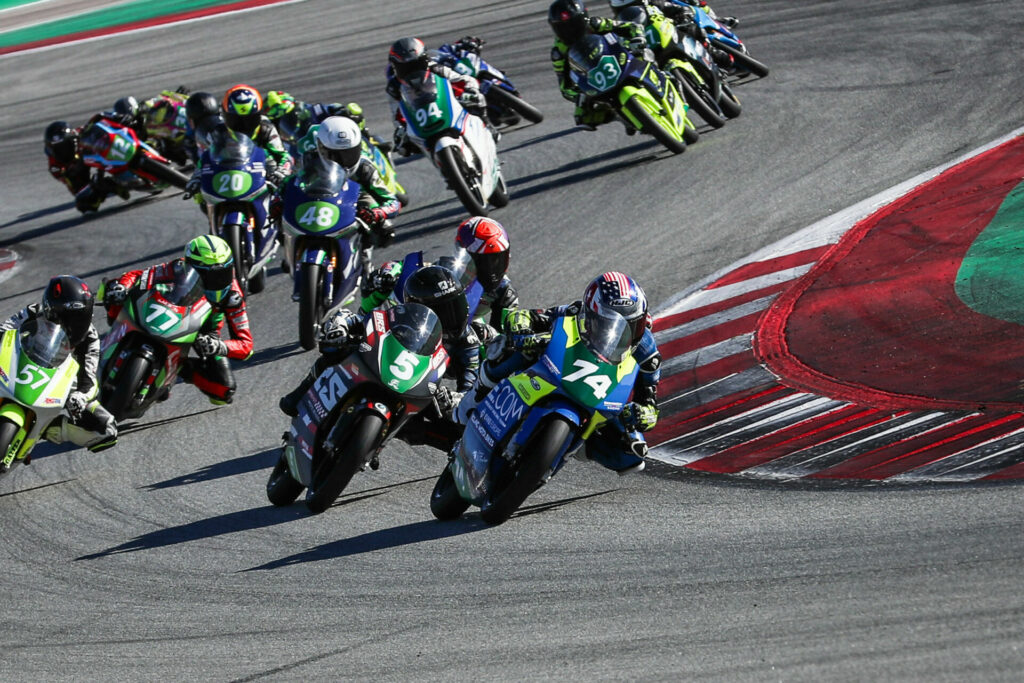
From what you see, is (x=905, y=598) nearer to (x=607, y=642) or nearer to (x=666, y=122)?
(x=607, y=642)

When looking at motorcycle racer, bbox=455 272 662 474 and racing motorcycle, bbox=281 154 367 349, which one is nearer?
motorcycle racer, bbox=455 272 662 474

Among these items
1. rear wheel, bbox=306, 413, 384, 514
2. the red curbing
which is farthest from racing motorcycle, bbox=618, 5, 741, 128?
the red curbing

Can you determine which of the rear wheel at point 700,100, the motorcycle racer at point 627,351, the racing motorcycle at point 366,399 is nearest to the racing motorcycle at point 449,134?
the rear wheel at point 700,100

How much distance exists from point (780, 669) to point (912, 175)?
9916mm

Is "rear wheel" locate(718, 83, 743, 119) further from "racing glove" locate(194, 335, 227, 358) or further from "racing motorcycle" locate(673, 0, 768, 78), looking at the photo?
"racing glove" locate(194, 335, 227, 358)

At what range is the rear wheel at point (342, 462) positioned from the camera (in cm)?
817

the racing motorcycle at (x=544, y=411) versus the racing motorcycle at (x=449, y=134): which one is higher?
the racing motorcycle at (x=544, y=411)

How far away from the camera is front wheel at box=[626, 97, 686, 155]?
1573cm

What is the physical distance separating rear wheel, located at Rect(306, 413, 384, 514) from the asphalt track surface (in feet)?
0.72

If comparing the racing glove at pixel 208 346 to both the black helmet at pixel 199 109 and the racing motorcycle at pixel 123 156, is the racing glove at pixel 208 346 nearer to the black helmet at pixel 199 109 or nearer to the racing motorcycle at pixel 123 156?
the black helmet at pixel 199 109

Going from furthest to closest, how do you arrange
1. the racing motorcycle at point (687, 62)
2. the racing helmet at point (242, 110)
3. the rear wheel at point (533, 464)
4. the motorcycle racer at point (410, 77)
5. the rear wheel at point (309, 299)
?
1. the racing motorcycle at point (687, 62)
2. the racing helmet at point (242, 110)
3. the motorcycle racer at point (410, 77)
4. the rear wheel at point (309, 299)
5. the rear wheel at point (533, 464)

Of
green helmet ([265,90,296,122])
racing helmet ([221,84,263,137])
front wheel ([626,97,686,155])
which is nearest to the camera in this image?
racing helmet ([221,84,263,137])

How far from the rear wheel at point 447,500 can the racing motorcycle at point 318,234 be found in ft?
14.4

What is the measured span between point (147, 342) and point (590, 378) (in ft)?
15.6
